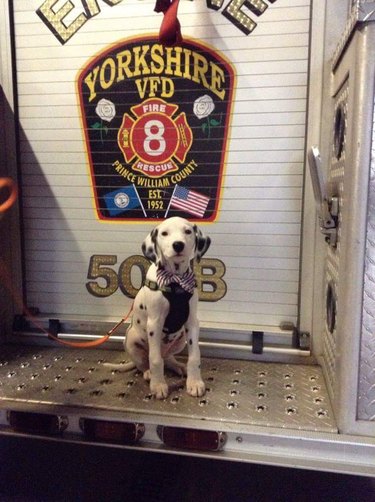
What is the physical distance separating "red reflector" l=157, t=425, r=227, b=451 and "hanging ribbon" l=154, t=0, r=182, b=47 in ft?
5.91

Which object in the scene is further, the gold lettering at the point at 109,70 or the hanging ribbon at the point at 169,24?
the gold lettering at the point at 109,70

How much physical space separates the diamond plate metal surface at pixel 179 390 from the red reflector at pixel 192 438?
0.08m

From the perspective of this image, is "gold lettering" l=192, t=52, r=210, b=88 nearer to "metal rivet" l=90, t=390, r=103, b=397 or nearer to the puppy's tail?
the puppy's tail

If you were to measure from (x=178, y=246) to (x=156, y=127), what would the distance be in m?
0.89

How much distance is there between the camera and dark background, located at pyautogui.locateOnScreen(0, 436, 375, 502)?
2154 millimetres

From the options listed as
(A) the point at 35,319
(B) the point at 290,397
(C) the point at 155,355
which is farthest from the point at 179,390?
(A) the point at 35,319

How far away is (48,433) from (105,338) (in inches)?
28.2

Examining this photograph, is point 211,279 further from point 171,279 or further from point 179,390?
point 179,390

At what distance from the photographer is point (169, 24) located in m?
2.25

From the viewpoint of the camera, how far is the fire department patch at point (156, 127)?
2469mm

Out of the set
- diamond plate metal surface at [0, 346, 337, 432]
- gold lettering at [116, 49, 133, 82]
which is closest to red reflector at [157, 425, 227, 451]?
diamond plate metal surface at [0, 346, 337, 432]

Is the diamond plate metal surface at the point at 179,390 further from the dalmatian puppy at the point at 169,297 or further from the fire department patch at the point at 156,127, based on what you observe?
the fire department patch at the point at 156,127

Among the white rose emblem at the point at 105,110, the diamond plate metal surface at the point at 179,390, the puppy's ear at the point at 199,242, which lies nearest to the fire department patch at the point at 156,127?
the white rose emblem at the point at 105,110

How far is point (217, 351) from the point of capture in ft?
8.36
